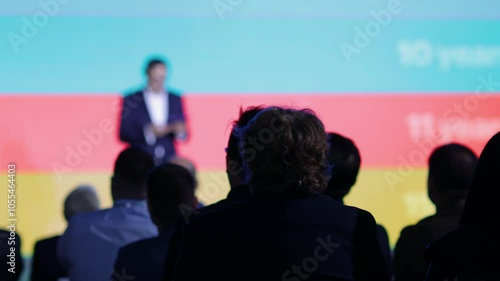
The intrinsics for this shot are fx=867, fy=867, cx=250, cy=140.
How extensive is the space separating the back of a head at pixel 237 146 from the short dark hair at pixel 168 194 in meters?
0.35

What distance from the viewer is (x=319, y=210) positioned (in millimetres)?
1969

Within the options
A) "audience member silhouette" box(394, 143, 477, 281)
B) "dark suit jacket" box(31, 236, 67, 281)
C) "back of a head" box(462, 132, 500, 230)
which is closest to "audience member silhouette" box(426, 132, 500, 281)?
"back of a head" box(462, 132, 500, 230)

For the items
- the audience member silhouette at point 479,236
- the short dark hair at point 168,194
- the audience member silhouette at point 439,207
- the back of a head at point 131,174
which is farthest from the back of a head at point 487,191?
the back of a head at point 131,174

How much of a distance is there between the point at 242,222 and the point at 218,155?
5666 millimetres

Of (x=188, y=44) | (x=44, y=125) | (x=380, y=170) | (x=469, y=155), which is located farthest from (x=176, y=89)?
(x=469, y=155)

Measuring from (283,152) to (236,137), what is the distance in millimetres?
464

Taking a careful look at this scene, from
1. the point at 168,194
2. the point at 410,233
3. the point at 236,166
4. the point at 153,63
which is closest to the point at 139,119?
the point at 153,63

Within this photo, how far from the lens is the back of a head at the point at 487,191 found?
172cm

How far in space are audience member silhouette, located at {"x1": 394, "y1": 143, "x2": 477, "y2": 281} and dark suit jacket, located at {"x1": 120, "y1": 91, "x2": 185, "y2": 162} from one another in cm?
432

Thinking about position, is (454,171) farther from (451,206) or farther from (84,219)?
(84,219)

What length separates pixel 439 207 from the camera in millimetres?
2922

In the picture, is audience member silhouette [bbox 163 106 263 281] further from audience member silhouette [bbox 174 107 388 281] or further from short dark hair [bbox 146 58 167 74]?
short dark hair [bbox 146 58 167 74]

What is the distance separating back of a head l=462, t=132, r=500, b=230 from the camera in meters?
1.72

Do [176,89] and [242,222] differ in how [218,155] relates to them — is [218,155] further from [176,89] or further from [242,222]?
[242,222]
